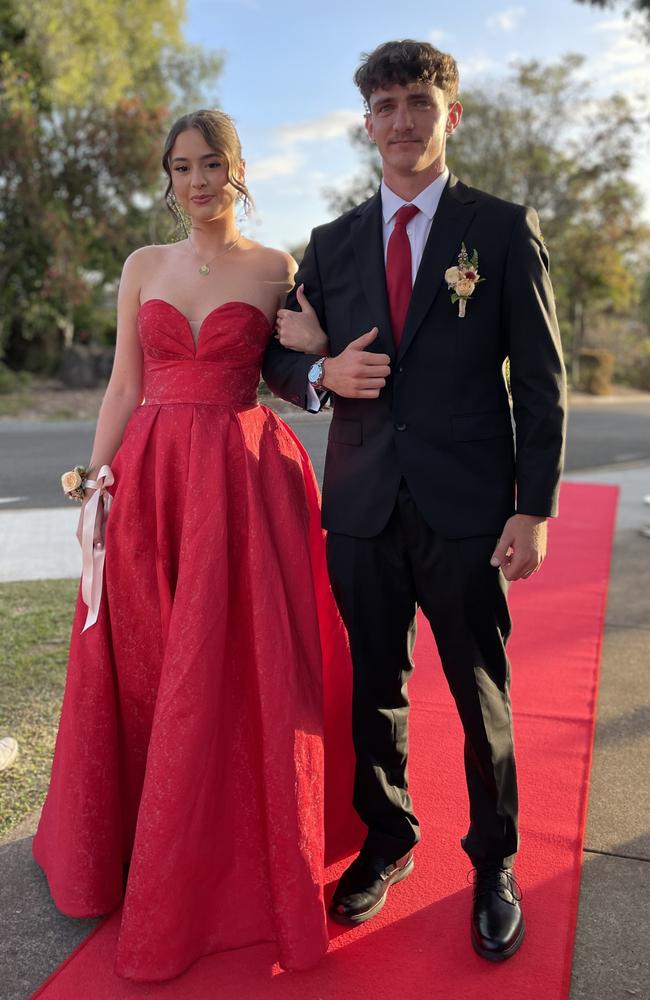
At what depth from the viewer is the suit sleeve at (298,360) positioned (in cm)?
231

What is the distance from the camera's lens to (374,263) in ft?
7.38

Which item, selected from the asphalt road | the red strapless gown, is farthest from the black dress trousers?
the asphalt road

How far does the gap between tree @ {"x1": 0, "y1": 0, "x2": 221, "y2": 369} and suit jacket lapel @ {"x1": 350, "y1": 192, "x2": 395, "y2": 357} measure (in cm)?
1593

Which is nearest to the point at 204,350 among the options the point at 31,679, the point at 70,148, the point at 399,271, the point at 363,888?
the point at 399,271

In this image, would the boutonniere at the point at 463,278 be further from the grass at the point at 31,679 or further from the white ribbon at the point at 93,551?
the grass at the point at 31,679

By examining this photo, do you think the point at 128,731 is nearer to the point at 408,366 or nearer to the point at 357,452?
the point at 357,452

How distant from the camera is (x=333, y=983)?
2.09m

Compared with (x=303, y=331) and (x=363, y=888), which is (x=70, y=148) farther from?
(x=363, y=888)

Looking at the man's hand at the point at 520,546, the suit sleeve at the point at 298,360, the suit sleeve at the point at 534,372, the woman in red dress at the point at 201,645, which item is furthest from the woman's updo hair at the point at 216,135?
the man's hand at the point at 520,546

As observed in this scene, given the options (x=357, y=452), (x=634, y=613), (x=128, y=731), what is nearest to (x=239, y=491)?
(x=357, y=452)

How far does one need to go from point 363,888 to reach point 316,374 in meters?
1.32

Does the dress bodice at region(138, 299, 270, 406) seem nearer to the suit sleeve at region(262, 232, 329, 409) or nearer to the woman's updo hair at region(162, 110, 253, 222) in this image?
the suit sleeve at region(262, 232, 329, 409)

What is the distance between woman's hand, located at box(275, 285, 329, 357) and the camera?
2.31 metres

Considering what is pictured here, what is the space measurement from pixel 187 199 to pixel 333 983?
6.59 ft
